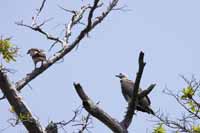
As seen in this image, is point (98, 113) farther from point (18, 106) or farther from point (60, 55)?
point (60, 55)

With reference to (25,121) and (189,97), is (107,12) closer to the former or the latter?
(189,97)

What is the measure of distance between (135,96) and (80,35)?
3.64m

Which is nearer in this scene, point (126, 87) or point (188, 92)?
point (188, 92)

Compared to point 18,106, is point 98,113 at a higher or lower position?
higher

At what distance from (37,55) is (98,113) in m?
3.81

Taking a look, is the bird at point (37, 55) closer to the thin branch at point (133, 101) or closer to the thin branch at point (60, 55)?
the thin branch at point (60, 55)

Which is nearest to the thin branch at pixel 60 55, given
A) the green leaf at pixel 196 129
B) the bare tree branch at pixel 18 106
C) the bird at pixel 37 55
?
the bird at pixel 37 55

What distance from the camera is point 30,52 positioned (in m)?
8.91

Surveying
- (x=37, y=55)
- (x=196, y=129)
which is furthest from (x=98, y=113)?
(x=37, y=55)

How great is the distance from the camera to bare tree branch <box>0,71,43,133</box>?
5528 mm

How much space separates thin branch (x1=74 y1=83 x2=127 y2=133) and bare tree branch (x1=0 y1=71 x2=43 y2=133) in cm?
86

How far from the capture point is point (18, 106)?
5699 millimetres

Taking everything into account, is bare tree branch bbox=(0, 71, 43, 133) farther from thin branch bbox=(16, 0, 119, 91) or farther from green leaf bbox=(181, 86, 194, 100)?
green leaf bbox=(181, 86, 194, 100)

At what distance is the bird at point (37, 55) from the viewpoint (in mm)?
8336
